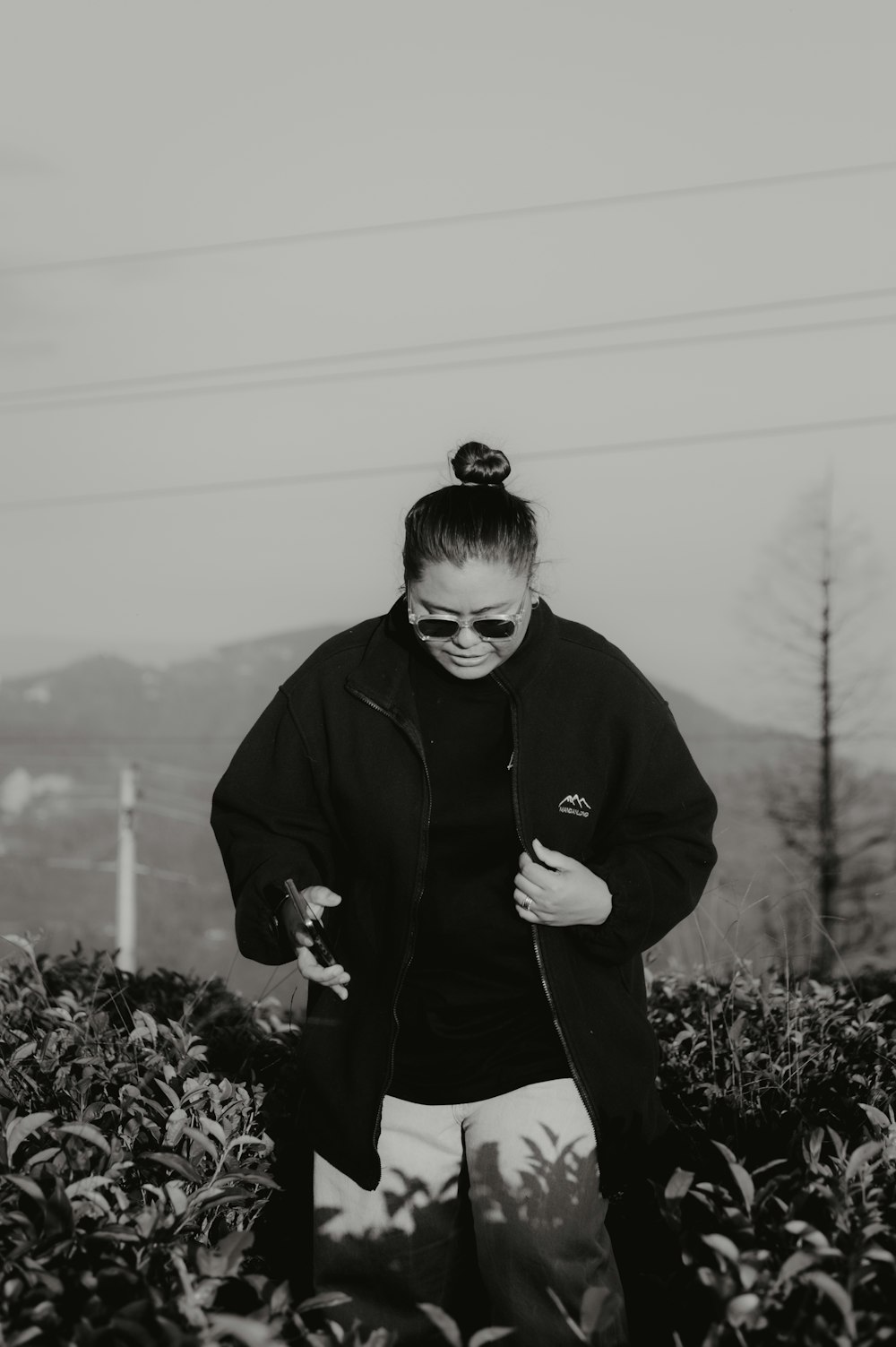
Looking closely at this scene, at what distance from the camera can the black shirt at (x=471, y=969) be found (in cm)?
277

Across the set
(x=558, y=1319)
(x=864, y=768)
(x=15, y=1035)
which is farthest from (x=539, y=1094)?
(x=864, y=768)

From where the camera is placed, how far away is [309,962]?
2.70 m

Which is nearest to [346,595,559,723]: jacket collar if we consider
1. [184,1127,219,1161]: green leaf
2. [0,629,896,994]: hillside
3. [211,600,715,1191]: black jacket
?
[211,600,715,1191]: black jacket

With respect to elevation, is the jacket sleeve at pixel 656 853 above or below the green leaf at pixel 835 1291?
above

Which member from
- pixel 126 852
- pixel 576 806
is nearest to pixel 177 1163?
pixel 576 806

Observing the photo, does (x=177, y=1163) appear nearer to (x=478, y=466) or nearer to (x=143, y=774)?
(x=478, y=466)

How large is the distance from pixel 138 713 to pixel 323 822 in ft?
154

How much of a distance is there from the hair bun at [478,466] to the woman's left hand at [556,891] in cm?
74

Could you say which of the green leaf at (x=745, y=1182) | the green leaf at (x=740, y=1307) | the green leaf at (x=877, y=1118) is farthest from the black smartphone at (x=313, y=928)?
the green leaf at (x=877, y=1118)

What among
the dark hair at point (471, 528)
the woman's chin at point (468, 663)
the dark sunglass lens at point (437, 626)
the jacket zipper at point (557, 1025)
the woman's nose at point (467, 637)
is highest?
the dark hair at point (471, 528)

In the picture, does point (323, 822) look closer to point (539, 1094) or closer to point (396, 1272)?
point (539, 1094)

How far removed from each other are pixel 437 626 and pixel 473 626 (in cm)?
7

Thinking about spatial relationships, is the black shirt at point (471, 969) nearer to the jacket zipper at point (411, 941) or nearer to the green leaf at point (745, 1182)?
the jacket zipper at point (411, 941)

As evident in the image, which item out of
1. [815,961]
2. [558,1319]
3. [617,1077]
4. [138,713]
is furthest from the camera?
[138,713]
